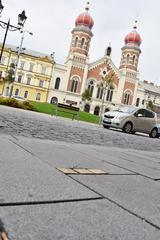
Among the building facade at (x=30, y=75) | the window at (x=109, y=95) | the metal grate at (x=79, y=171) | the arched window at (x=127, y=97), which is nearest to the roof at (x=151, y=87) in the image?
the arched window at (x=127, y=97)

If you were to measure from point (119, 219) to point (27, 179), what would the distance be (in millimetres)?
880

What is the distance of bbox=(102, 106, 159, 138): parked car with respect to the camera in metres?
13.7

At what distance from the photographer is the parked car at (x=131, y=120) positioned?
44.9 feet

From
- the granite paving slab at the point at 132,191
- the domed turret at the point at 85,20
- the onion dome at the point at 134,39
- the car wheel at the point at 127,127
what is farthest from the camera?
the onion dome at the point at 134,39

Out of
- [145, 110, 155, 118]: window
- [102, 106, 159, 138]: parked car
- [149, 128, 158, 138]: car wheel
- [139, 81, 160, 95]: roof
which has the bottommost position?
[149, 128, 158, 138]: car wheel

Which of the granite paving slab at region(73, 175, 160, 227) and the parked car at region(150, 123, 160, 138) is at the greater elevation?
the parked car at region(150, 123, 160, 138)

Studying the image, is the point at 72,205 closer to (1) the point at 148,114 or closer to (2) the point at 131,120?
(2) the point at 131,120

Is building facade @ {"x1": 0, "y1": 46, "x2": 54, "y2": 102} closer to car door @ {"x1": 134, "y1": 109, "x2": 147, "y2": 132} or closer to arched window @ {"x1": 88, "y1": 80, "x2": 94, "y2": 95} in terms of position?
arched window @ {"x1": 88, "y1": 80, "x2": 94, "y2": 95}

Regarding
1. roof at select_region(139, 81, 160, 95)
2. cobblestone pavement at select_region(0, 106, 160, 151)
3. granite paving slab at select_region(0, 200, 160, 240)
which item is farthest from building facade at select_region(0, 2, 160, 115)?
granite paving slab at select_region(0, 200, 160, 240)

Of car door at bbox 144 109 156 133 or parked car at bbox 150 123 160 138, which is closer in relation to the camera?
car door at bbox 144 109 156 133

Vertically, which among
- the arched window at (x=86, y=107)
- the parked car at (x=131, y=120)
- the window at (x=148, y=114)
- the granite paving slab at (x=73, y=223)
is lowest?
the granite paving slab at (x=73, y=223)

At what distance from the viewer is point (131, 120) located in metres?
13.9

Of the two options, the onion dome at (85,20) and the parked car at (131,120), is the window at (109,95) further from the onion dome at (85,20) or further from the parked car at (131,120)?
the parked car at (131,120)

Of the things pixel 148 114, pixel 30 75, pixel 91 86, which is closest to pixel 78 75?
pixel 91 86
